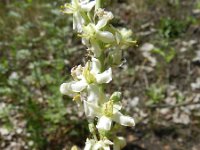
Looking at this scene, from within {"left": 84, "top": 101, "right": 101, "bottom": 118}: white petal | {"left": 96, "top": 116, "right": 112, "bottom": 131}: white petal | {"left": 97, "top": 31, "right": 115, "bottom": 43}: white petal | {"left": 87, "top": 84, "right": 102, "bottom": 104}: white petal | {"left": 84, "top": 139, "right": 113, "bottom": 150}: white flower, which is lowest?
{"left": 84, "top": 139, "right": 113, "bottom": 150}: white flower

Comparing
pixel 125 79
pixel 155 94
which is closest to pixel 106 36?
pixel 155 94

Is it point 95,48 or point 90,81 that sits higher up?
point 95,48

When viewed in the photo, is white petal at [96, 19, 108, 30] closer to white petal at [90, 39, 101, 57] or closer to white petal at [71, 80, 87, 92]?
white petal at [90, 39, 101, 57]

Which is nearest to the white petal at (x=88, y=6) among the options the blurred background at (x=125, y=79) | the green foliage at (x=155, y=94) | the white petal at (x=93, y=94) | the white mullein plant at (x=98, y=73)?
the white mullein plant at (x=98, y=73)

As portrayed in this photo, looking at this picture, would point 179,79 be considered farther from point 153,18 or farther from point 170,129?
point 153,18

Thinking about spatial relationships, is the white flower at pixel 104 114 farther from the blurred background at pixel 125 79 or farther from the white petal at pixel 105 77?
the blurred background at pixel 125 79

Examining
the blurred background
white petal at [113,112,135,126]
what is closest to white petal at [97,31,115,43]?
white petal at [113,112,135,126]

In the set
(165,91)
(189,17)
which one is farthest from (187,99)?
(189,17)

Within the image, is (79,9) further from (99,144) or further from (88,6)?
(99,144)
